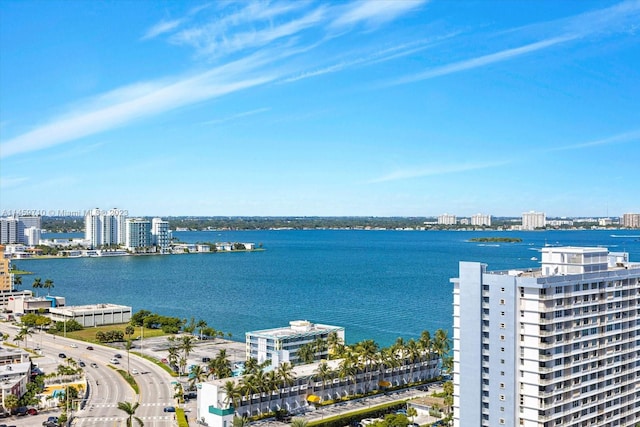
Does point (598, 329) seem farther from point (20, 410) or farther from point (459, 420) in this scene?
point (20, 410)

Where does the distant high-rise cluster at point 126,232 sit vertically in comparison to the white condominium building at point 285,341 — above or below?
above

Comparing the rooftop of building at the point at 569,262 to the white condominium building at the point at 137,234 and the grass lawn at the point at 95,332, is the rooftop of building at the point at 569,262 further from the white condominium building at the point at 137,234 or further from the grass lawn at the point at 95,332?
the white condominium building at the point at 137,234

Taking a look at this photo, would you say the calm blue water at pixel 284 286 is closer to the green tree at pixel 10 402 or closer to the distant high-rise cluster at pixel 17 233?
the green tree at pixel 10 402

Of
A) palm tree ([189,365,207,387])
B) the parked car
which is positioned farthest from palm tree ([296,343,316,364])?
the parked car

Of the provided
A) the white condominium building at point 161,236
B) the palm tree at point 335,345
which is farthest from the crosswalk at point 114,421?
the white condominium building at point 161,236

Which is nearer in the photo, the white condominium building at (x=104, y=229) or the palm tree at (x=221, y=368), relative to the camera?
the palm tree at (x=221, y=368)

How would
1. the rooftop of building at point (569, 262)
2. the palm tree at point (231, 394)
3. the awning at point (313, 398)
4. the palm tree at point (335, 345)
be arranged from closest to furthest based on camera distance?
the rooftop of building at point (569, 262) < the palm tree at point (231, 394) < the awning at point (313, 398) < the palm tree at point (335, 345)

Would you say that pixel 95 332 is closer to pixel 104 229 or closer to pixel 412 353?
pixel 412 353

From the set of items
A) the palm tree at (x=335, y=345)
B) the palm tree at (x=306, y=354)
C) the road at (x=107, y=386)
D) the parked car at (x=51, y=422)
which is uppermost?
the palm tree at (x=335, y=345)

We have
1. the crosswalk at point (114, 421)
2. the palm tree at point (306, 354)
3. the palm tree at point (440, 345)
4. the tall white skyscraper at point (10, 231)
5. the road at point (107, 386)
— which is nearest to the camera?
the crosswalk at point (114, 421)
